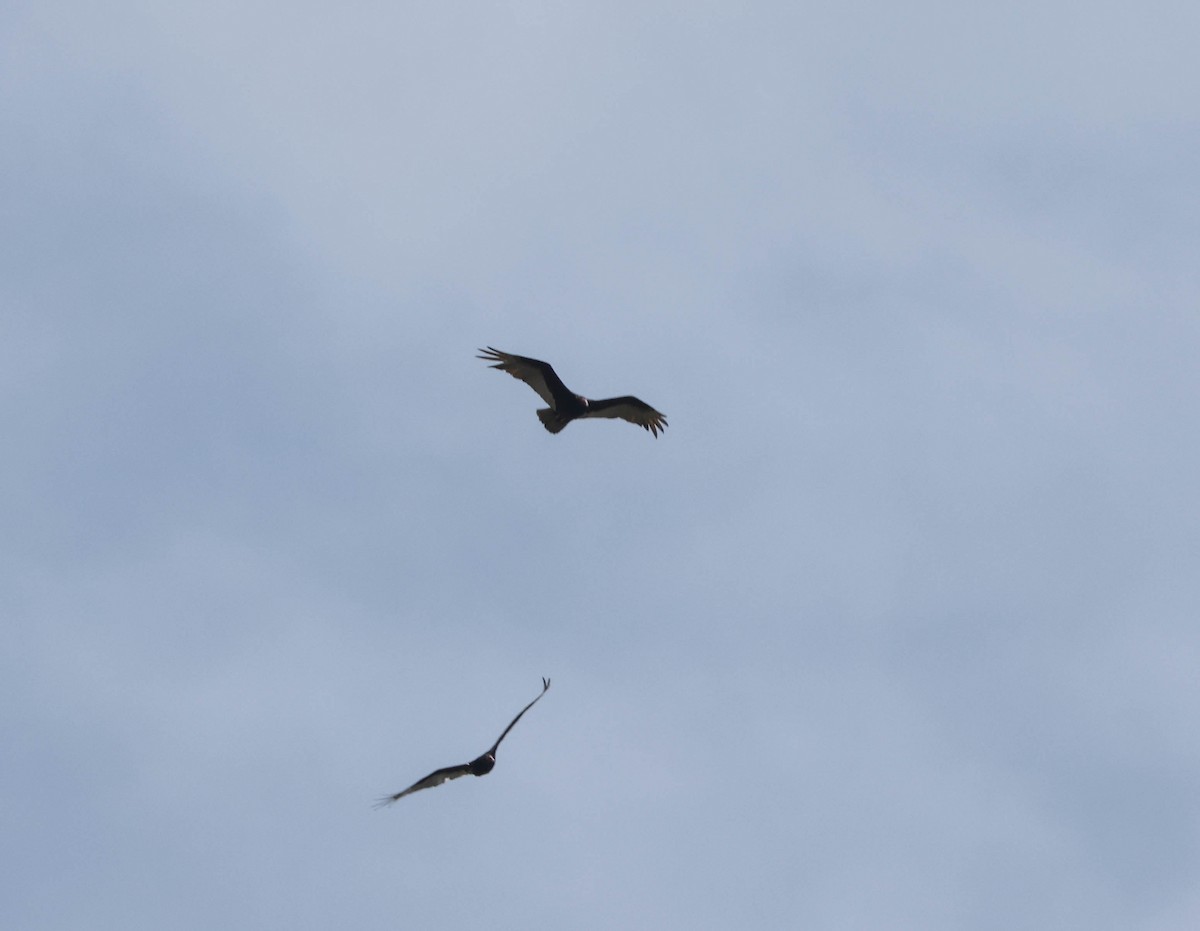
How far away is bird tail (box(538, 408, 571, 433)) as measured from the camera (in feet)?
154

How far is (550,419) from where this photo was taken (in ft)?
154

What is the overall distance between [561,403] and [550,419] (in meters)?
0.63

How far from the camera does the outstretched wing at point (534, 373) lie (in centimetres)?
4578

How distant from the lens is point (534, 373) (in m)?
46.1

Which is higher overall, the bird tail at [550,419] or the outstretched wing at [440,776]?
the bird tail at [550,419]

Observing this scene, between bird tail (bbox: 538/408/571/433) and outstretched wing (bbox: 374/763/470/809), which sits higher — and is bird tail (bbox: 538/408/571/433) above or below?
above

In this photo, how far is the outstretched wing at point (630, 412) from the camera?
4812 cm

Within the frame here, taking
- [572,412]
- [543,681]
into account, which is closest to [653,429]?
[572,412]

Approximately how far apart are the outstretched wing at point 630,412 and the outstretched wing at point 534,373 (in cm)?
151

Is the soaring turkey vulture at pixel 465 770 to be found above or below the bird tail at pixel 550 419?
below

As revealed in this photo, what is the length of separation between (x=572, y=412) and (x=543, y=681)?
10121mm

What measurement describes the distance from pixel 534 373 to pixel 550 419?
165cm

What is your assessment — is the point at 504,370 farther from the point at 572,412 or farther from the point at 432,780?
the point at 432,780

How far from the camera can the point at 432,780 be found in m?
42.4
